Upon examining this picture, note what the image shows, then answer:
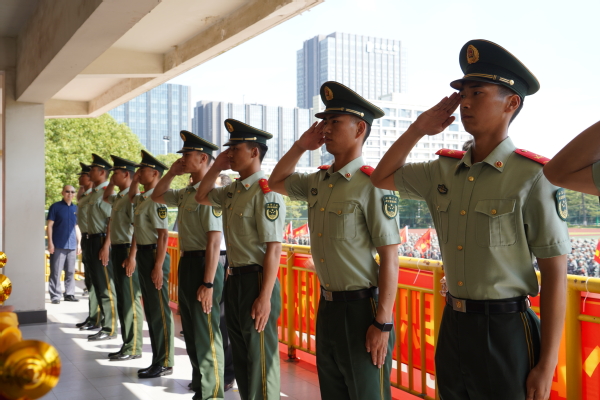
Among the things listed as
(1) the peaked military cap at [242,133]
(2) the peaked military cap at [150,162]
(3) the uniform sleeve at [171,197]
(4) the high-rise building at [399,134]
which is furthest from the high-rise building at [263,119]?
(1) the peaked military cap at [242,133]

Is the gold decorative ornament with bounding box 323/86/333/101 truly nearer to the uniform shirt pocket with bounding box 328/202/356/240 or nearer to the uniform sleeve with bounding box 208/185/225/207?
the uniform shirt pocket with bounding box 328/202/356/240

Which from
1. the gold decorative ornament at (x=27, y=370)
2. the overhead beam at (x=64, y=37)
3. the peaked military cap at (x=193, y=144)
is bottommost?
the gold decorative ornament at (x=27, y=370)

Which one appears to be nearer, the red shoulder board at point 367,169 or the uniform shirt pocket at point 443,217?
the uniform shirt pocket at point 443,217

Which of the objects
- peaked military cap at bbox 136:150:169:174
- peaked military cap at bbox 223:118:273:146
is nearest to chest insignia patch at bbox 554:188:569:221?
peaked military cap at bbox 223:118:273:146

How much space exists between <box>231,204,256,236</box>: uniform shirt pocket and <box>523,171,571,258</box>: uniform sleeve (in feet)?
6.11

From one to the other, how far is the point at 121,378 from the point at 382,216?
10.4ft

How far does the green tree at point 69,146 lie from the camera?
23.6 metres

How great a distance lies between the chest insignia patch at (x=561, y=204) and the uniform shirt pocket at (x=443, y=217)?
13.2 inches

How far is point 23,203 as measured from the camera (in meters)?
6.73

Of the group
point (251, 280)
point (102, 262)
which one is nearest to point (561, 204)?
point (251, 280)

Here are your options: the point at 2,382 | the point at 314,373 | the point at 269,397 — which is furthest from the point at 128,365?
the point at 2,382

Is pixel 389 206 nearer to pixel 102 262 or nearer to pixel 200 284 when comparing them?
pixel 200 284

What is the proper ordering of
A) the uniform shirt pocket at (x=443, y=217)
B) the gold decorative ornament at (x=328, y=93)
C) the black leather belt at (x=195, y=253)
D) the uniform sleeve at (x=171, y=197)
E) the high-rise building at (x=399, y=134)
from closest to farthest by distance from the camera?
the uniform shirt pocket at (x=443, y=217) < the gold decorative ornament at (x=328, y=93) < the high-rise building at (x=399, y=134) < the black leather belt at (x=195, y=253) < the uniform sleeve at (x=171, y=197)

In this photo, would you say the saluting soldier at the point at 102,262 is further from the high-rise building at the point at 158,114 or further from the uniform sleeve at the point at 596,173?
the high-rise building at the point at 158,114
